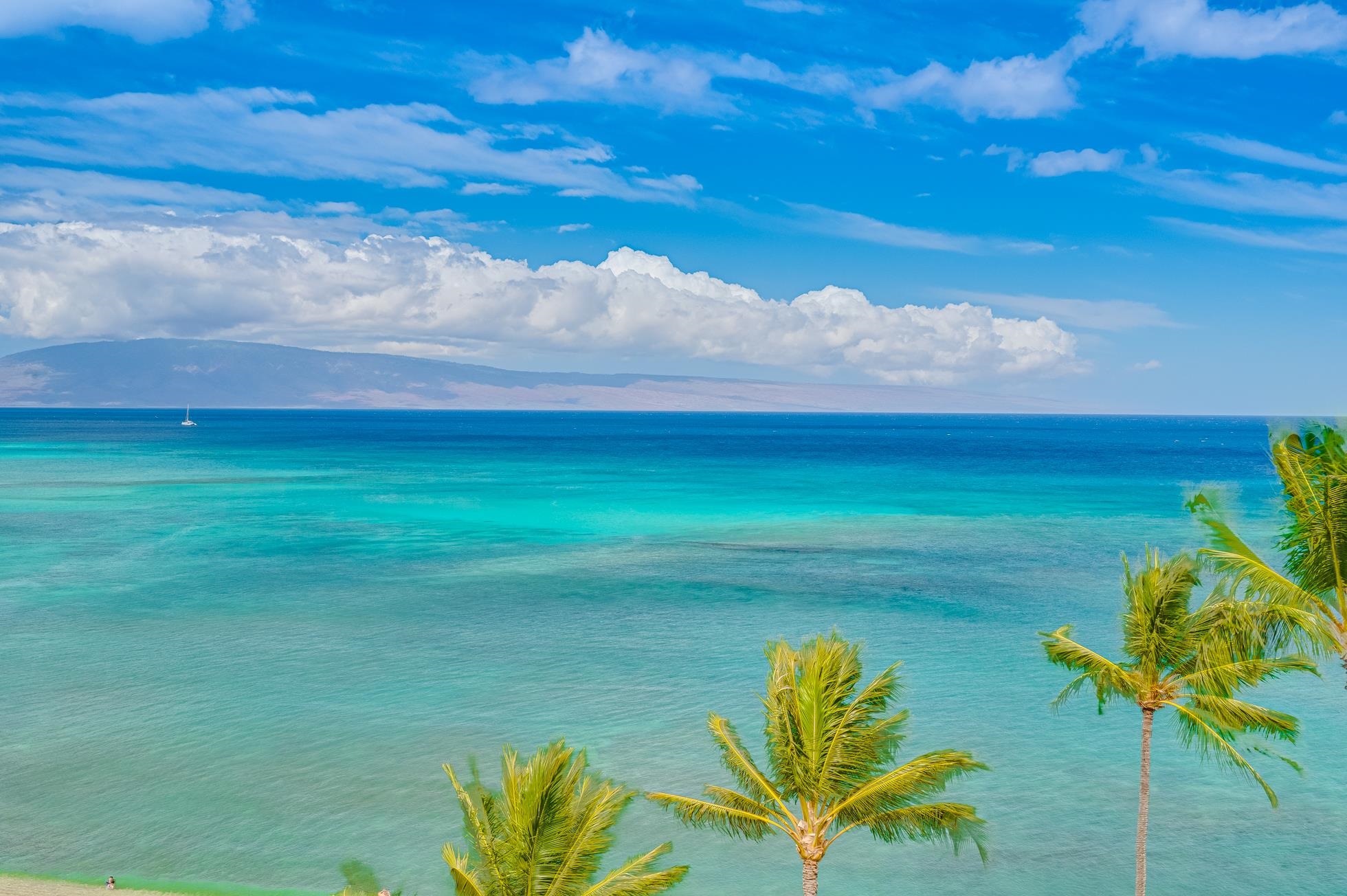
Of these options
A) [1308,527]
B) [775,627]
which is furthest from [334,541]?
[1308,527]

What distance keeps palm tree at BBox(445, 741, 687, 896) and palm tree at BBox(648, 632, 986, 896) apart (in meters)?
2.05

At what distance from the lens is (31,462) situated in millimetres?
118125

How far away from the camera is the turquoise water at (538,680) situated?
2181cm

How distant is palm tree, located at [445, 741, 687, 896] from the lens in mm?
12539

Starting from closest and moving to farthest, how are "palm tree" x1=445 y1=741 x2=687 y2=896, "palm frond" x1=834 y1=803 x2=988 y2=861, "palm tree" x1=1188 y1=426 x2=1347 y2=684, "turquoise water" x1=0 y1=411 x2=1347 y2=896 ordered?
"palm tree" x1=445 y1=741 x2=687 y2=896 → "palm frond" x1=834 y1=803 x2=988 y2=861 → "palm tree" x1=1188 y1=426 x2=1347 y2=684 → "turquoise water" x1=0 y1=411 x2=1347 y2=896

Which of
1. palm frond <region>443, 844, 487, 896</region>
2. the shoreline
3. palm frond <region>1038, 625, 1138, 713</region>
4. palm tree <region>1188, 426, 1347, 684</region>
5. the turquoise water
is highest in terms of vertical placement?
palm tree <region>1188, 426, 1347, 684</region>

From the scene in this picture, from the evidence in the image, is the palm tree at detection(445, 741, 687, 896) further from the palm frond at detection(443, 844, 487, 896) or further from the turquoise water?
the turquoise water

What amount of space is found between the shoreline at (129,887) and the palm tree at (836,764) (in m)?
10.3

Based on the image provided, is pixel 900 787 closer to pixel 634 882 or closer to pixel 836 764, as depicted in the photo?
pixel 836 764

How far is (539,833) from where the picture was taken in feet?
41.4

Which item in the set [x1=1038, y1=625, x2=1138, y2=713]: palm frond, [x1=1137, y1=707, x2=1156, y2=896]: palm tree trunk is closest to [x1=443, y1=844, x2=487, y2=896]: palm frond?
[x1=1038, y1=625, x2=1138, y2=713]: palm frond

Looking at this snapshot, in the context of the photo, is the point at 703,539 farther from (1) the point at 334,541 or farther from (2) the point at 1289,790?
(2) the point at 1289,790

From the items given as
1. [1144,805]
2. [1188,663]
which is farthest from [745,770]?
[1188,663]

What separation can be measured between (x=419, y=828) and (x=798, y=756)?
1174 centimetres
